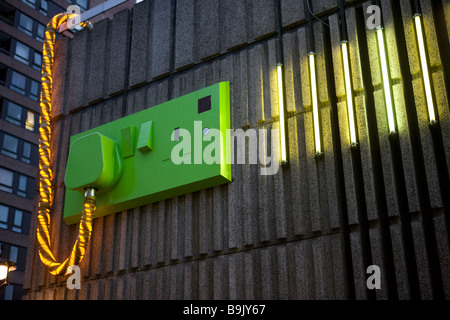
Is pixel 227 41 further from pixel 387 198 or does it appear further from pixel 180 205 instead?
pixel 387 198

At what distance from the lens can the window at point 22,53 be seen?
84.9 feet

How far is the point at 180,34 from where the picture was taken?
7.69 m

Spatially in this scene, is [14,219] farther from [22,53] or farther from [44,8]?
[44,8]

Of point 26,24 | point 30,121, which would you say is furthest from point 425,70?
point 26,24

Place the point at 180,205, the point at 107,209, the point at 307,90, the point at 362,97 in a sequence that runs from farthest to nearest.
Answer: the point at 107,209, the point at 180,205, the point at 307,90, the point at 362,97

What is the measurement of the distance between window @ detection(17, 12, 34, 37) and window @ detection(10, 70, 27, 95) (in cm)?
200

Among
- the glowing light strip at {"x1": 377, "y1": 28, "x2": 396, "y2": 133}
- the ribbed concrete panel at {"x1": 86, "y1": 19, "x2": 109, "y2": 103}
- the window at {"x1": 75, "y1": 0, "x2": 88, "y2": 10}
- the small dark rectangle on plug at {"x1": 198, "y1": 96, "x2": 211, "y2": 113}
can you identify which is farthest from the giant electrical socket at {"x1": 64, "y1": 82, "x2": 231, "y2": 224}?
the window at {"x1": 75, "y1": 0, "x2": 88, "y2": 10}

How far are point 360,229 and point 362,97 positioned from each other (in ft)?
4.17

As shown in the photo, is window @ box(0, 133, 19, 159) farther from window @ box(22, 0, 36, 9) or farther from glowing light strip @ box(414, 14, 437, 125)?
glowing light strip @ box(414, 14, 437, 125)

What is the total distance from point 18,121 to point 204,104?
20.2 m

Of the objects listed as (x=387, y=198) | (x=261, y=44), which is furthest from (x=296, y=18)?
(x=387, y=198)

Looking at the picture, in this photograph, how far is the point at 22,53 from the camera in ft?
85.6

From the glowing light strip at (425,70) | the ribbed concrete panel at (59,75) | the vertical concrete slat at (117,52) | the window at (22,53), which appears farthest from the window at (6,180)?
the glowing light strip at (425,70)

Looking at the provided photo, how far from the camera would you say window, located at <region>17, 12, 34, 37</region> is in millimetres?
26219
